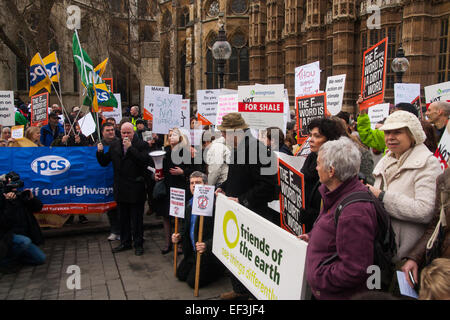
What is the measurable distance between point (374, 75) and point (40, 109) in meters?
7.06

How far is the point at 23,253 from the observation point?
541cm

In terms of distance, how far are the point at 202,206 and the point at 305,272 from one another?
1.99 metres

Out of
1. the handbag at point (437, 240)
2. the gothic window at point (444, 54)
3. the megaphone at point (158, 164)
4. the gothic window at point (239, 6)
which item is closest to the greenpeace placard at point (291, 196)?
the handbag at point (437, 240)

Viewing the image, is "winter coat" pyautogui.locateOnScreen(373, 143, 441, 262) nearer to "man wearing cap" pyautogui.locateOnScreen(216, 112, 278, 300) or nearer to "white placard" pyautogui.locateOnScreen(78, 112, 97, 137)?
"man wearing cap" pyautogui.locateOnScreen(216, 112, 278, 300)

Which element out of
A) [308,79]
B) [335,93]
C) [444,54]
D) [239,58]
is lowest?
[335,93]

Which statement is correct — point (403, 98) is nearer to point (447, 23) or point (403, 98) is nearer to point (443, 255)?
point (443, 255)

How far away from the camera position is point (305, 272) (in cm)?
255

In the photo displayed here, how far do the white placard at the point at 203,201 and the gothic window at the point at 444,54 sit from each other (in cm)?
1802

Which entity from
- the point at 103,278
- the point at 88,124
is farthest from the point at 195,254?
the point at 88,124

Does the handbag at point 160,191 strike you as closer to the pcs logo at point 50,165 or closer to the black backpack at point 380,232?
the pcs logo at point 50,165

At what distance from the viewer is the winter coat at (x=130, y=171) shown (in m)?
5.94

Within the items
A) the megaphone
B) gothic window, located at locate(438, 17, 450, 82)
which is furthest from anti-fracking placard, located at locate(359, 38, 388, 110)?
gothic window, located at locate(438, 17, 450, 82)

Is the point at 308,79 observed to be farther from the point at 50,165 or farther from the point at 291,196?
the point at 50,165

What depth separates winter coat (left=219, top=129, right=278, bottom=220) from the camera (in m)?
4.08
